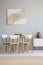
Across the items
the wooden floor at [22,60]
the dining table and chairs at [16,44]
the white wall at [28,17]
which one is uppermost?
the white wall at [28,17]

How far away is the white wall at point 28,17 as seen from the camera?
8664mm

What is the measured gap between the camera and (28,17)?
28.6ft

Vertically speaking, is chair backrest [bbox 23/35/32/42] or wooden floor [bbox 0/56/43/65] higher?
chair backrest [bbox 23/35/32/42]

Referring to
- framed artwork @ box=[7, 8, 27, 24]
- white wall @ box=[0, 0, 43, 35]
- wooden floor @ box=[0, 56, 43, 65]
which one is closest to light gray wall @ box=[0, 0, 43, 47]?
white wall @ box=[0, 0, 43, 35]

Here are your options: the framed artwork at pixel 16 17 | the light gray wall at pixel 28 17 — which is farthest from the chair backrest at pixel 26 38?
the framed artwork at pixel 16 17

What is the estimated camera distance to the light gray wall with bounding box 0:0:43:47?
8664 millimetres

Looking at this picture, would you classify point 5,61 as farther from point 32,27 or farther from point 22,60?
point 32,27

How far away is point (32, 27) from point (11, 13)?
4.11 ft

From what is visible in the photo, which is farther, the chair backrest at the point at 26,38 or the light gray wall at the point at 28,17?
the light gray wall at the point at 28,17

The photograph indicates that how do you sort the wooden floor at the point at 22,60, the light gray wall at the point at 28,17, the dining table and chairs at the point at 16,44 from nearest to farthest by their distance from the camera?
the wooden floor at the point at 22,60, the dining table and chairs at the point at 16,44, the light gray wall at the point at 28,17

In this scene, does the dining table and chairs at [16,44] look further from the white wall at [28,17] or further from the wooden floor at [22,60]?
the white wall at [28,17]

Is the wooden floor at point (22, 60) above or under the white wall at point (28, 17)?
under

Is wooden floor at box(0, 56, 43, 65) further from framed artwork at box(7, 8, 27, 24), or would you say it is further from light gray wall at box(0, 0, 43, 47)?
framed artwork at box(7, 8, 27, 24)

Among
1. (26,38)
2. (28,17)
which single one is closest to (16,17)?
(28,17)
